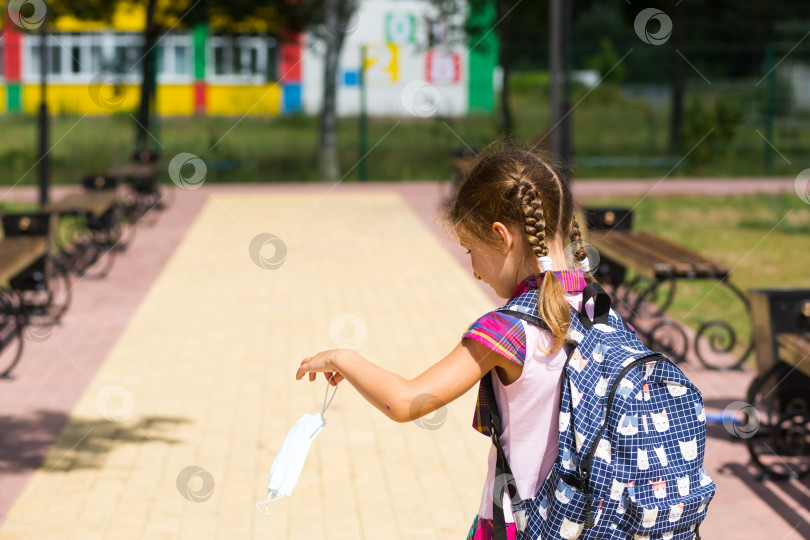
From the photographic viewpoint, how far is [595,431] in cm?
202

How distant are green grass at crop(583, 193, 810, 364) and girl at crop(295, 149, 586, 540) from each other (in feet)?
20.9

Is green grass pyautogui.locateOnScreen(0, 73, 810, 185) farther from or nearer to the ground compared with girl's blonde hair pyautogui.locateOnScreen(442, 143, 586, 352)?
nearer to the ground

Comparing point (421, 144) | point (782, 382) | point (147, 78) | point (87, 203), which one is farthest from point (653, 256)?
point (421, 144)

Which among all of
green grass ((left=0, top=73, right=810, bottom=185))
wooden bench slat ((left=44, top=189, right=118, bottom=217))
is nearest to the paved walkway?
wooden bench slat ((left=44, top=189, right=118, bottom=217))

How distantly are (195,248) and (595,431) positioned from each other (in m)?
10.6

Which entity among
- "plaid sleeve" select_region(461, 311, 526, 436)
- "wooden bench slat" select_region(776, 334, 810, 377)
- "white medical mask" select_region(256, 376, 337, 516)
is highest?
"plaid sleeve" select_region(461, 311, 526, 436)

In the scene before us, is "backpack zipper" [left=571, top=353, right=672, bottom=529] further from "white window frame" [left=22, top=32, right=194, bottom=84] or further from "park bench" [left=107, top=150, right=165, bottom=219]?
"white window frame" [left=22, top=32, right=194, bottom=84]

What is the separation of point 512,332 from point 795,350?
10.8 ft

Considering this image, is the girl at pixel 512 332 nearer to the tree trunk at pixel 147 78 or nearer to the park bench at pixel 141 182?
the park bench at pixel 141 182

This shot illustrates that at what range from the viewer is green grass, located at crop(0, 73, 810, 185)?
2216 cm

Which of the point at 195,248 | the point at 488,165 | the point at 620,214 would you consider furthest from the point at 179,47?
the point at 488,165

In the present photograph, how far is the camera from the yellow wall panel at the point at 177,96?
40094 millimetres

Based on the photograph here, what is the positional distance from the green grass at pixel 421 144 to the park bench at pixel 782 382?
14.9 metres

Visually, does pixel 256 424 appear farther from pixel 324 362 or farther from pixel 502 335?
pixel 502 335
